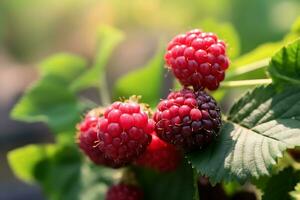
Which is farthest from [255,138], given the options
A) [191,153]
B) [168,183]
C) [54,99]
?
[54,99]

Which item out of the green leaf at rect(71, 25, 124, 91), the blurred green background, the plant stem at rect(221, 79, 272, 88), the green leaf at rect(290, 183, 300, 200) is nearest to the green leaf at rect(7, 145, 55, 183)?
the green leaf at rect(71, 25, 124, 91)

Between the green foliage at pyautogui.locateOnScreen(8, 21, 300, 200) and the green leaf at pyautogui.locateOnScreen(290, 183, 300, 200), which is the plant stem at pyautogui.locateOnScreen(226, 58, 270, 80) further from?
the green leaf at pyautogui.locateOnScreen(290, 183, 300, 200)

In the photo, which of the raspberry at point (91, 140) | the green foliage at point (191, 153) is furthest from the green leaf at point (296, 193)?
the raspberry at point (91, 140)

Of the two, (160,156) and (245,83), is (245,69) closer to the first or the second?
(245,83)

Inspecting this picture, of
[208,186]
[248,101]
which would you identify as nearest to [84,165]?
[208,186]

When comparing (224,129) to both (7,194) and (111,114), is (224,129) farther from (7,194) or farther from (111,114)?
(7,194)

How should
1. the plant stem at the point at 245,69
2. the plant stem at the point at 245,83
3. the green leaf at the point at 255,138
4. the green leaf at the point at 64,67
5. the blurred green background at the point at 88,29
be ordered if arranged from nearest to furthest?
the green leaf at the point at 255,138
the plant stem at the point at 245,83
the plant stem at the point at 245,69
the green leaf at the point at 64,67
the blurred green background at the point at 88,29

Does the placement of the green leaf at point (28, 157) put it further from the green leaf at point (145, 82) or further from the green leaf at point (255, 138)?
the green leaf at point (255, 138)
